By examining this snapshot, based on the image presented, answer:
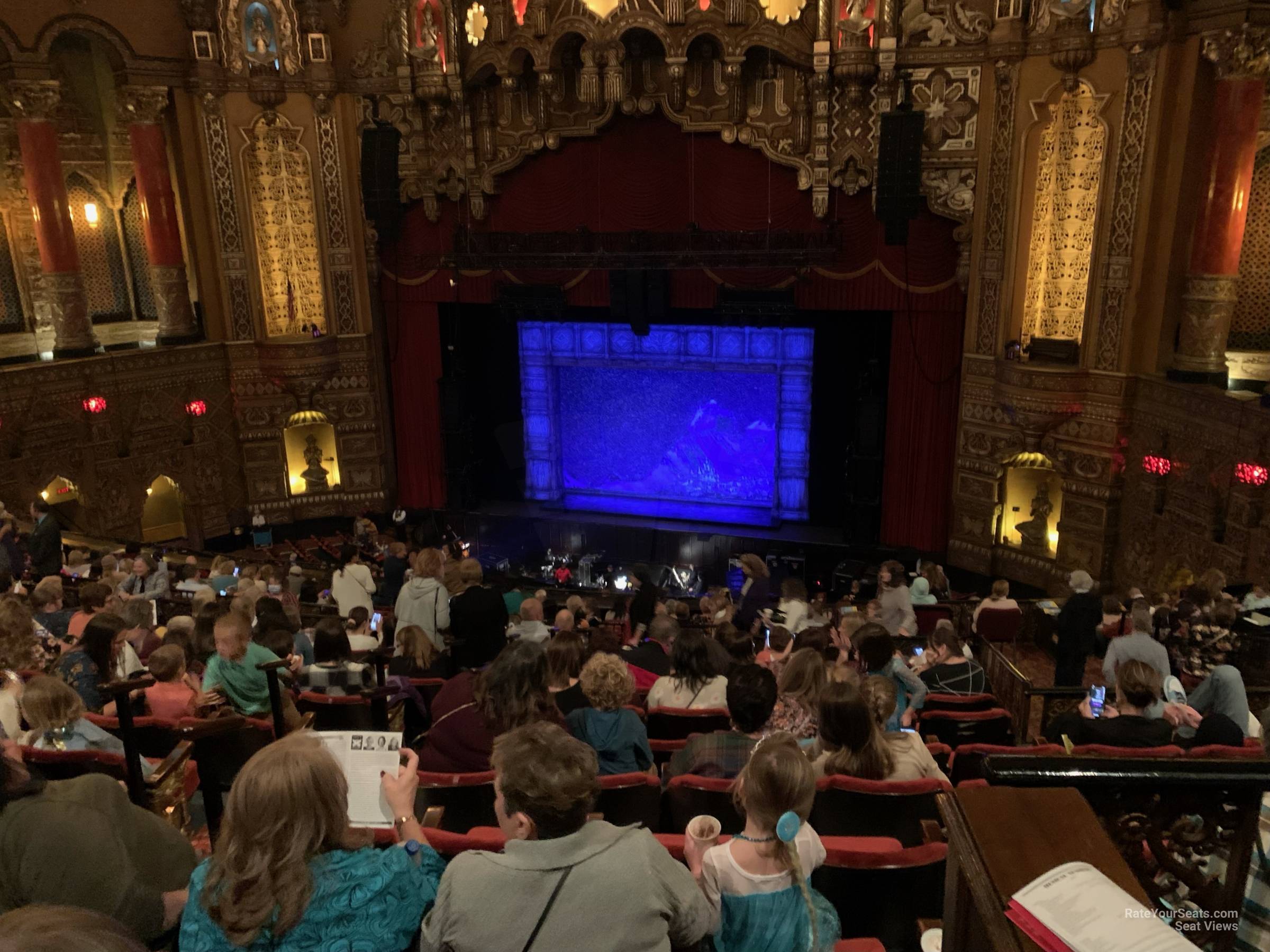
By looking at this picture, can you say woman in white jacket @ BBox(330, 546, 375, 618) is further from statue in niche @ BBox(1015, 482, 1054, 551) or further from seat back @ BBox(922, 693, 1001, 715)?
statue in niche @ BBox(1015, 482, 1054, 551)

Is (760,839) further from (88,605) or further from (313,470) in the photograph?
(313,470)

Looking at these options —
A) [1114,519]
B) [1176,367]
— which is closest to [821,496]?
[1114,519]

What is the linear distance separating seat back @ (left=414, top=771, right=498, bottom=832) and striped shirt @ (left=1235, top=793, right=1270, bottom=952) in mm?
2170

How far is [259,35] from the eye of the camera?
1251cm

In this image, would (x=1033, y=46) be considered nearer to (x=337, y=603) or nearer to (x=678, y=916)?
(x=337, y=603)

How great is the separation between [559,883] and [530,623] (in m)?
4.23

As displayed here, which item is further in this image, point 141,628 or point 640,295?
point 640,295

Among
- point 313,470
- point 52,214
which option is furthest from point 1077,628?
point 52,214

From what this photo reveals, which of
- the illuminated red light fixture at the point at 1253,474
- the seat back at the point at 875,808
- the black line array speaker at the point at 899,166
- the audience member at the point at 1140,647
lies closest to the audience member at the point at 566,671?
the seat back at the point at 875,808

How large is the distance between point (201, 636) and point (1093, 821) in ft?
15.0

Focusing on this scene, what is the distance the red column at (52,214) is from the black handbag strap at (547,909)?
489 inches

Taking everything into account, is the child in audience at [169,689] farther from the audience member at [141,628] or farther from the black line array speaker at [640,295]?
the black line array speaker at [640,295]

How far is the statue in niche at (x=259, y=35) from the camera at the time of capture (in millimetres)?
12453

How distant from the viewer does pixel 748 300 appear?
11.9 metres
